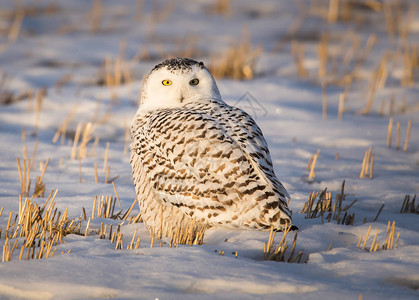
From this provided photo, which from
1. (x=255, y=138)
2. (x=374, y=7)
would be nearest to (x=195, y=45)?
(x=374, y=7)

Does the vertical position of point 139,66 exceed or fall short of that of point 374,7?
it falls short

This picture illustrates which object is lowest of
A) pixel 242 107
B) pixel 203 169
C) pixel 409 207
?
pixel 409 207

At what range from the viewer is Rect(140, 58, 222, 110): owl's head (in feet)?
14.2

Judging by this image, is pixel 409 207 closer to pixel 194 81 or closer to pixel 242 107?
pixel 194 81

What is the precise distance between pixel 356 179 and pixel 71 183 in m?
2.94

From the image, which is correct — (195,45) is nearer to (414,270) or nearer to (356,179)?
(356,179)

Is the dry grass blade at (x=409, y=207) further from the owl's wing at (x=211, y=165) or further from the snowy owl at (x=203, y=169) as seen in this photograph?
the owl's wing at (x=211, y=165)

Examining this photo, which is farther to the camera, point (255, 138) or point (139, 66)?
point (139, 66)

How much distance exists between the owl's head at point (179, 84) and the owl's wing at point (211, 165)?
0.35m

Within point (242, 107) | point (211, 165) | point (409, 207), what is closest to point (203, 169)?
point (211, 165)

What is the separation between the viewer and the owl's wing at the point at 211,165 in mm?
3533

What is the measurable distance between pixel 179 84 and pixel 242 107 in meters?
3.34

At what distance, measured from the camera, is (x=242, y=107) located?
7.60m

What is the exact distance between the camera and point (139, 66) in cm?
1128
